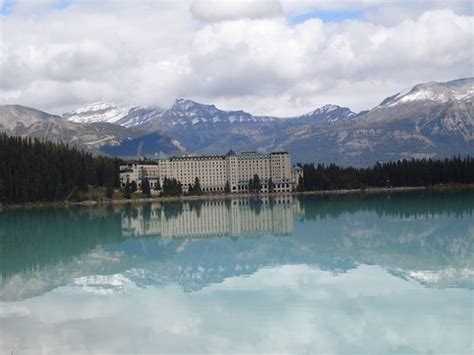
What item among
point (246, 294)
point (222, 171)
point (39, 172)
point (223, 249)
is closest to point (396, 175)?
point (222, 171)

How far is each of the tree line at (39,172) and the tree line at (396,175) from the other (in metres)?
59.2

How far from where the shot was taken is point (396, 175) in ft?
575

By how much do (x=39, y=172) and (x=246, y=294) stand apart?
346 feet

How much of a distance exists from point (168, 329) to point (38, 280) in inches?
559

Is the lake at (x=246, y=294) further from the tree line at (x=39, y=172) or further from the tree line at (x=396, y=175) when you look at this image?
the tree line at (x=396, y=175)

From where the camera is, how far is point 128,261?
4284cm

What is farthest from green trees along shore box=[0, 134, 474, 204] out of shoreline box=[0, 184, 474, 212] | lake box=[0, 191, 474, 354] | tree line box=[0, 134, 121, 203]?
lake box=[0, 191, 474, 354]

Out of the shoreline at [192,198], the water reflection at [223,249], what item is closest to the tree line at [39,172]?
the shoreline at [192,198]

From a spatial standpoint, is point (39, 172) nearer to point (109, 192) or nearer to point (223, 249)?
point (109, 192)

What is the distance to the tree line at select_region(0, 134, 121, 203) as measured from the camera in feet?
405

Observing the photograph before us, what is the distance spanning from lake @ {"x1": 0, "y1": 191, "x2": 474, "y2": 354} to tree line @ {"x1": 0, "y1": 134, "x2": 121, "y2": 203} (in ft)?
232

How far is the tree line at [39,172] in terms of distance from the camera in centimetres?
12344

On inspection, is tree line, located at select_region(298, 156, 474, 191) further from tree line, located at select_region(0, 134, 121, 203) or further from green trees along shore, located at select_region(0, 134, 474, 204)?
tree line, located at select_region(0, 134, 121, 203)

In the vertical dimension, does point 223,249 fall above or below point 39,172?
below
